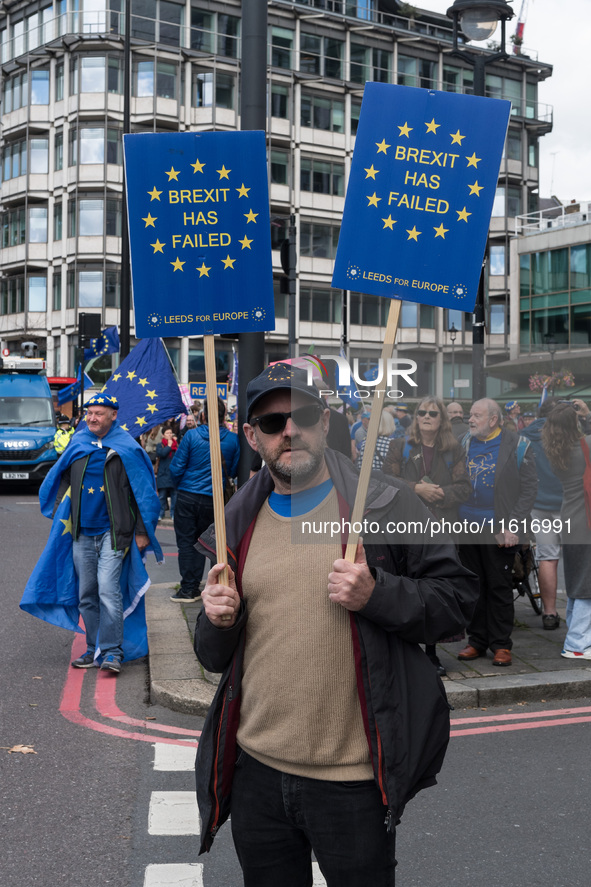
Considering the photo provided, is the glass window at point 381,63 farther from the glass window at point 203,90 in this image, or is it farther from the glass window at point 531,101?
the glass window at point 203,90

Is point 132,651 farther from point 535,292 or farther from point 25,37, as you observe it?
point 25,37

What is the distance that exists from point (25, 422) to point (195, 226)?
2040cm

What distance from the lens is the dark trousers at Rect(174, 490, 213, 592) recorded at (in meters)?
9.77

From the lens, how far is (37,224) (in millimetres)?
48094

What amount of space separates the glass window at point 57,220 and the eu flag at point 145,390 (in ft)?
126

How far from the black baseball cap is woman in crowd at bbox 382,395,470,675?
3671mm

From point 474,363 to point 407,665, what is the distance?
230 inches

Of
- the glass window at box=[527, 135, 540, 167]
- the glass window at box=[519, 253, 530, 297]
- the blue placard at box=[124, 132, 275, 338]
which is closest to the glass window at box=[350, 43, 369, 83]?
the glass window at box=[527, 135, 540, 167]

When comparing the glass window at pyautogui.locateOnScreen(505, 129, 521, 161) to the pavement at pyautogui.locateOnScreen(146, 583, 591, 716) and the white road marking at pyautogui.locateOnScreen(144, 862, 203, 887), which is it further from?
the white road marking at pyautogui.locateOnScreen(144, 862, 203, 887)

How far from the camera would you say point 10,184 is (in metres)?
49.0

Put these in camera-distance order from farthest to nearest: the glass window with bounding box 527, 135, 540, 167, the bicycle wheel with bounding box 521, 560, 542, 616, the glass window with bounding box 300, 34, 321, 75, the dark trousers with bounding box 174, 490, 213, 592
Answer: the glass window with bounding box 527, 135, 540, 167 < the glass window with bounding box 300, 34, 321, 75 < the dark trousers with bounding box 174, 490, 213, 592 < the bicycle wheel with bounding box 521, 560, 542, 616

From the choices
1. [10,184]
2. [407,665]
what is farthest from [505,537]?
[10,184]

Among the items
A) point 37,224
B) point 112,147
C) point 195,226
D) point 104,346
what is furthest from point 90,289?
point 195,226

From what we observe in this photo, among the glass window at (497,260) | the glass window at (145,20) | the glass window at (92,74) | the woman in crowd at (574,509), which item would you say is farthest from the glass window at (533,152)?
the woman in crowd at (574,509)
